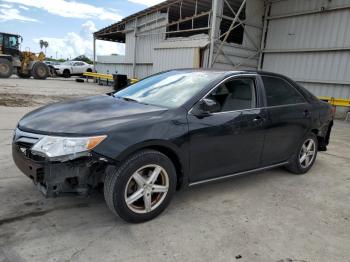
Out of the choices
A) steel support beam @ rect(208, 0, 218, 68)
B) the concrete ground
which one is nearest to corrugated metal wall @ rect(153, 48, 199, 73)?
steel support beam @ rect(208, 0, 218, 68)

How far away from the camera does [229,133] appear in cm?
357

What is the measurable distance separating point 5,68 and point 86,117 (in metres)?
20.1

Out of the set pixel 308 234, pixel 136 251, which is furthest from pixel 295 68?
pixel 136 251

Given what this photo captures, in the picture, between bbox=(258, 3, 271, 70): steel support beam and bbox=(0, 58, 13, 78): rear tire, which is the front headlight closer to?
bbox=(258, 3, 271, 70): steel support beam

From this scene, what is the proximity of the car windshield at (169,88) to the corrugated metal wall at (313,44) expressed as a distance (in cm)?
1122

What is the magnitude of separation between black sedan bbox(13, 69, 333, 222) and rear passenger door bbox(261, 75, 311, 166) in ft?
0.05

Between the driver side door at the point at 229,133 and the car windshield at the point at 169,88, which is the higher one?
the car windshield at the point at 169,88

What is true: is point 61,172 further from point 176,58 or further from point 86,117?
point 176,58

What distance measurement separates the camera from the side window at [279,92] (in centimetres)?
417

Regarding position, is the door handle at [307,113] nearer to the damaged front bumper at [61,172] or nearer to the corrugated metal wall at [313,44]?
the damaged front bumper at [61,172]

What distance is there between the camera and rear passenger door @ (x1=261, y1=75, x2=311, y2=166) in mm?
4105

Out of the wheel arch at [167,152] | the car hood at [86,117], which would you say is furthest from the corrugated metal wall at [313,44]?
the car hood at [86,117]

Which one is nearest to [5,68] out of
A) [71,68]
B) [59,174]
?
[71,68]

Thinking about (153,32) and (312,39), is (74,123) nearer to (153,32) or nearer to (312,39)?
(312,39)
